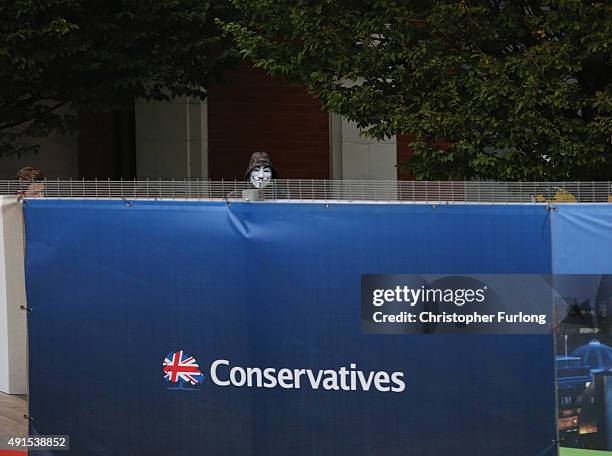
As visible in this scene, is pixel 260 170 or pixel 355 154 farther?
pixel 355 154

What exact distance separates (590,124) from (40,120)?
823 cm

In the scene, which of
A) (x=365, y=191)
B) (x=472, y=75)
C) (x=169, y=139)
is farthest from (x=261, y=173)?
(x=169, y=139)

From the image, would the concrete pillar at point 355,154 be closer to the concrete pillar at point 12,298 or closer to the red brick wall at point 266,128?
the red brick wall at point 266,128

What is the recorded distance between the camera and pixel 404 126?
10.8 metres

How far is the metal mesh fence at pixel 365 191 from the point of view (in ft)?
20.3

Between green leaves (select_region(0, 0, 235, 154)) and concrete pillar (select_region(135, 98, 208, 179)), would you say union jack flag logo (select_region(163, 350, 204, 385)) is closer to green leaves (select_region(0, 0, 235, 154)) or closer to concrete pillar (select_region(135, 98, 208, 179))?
green leaves (select_region(0, 0, 235, 154))

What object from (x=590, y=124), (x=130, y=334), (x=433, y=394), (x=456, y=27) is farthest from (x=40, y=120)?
(x=433, y=394)

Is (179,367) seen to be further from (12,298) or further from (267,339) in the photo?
(12,298)

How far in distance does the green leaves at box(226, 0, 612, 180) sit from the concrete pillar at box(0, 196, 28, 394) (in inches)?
215

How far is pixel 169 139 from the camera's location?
18.3m

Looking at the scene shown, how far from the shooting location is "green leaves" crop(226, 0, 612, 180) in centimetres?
1021

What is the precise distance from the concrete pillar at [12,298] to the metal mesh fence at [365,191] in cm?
20

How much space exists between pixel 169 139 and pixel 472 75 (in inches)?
349

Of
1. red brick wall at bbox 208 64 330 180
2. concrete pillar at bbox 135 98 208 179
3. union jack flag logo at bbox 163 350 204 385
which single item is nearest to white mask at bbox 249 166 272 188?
union jack flag logo at bbox 163 350 204 385
